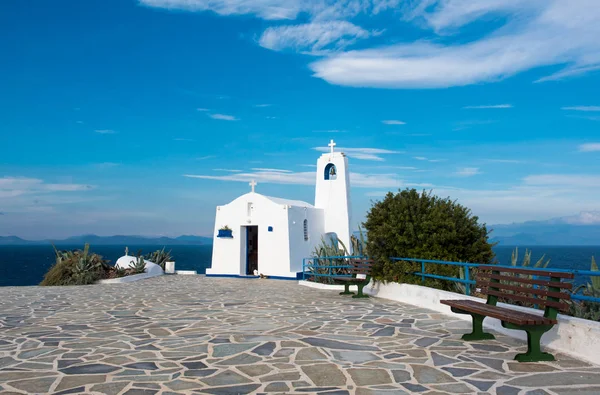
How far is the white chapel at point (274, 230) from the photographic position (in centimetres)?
2177

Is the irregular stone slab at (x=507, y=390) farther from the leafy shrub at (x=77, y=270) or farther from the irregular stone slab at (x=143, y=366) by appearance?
the leafy shrub at (x=77, y=270)

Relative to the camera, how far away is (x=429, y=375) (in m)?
5.59

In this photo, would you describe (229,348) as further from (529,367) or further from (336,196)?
(336,196)

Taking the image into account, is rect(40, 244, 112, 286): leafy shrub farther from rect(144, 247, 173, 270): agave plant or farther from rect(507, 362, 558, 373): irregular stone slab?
rect(507, 362, 558, 373): irregular stone slab

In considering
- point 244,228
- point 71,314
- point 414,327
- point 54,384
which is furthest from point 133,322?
point 244,228

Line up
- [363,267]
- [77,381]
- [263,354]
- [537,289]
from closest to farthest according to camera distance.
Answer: [77,381]
[537,289]
[263,354]
[363,267]

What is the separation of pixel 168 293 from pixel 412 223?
728cm

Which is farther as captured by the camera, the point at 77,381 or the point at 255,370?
the point at 255,370

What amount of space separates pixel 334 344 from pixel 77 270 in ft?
47.0

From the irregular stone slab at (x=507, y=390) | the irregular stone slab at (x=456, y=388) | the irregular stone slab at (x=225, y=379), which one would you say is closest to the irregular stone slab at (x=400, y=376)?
the irregular stone slab at (x=456, y=388)

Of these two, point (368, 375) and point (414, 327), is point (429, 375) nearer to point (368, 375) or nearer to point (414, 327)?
point (368, 375)

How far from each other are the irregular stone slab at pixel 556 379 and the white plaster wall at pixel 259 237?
53.4 feet

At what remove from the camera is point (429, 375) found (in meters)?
5.59

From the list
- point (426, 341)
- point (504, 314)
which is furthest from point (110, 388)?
point (504, 314)
